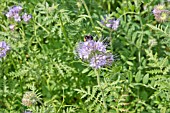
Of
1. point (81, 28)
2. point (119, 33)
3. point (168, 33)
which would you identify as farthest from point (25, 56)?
point (168, 33)

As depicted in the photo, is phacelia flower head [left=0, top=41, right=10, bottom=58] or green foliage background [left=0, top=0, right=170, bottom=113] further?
green foliage background [left=0, top=0, right=170, bottom=113]

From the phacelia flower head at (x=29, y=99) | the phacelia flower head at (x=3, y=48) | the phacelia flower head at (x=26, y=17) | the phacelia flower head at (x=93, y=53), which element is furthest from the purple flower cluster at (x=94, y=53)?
the phacelia flower head at (x=26, y=17)

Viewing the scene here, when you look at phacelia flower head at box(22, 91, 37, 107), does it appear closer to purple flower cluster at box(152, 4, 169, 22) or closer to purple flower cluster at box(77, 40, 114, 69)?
purple flower cluster at box(77, 40, 114, 69)

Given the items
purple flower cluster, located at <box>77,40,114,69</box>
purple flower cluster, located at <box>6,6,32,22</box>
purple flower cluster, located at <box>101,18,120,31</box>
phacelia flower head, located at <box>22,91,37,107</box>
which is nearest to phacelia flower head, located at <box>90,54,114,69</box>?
purple flower cluster, located at <box>77,40,114,69</box>

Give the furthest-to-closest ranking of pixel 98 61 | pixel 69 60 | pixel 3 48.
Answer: pixel 69 60 < pixel 3 48 < pixel 98 61

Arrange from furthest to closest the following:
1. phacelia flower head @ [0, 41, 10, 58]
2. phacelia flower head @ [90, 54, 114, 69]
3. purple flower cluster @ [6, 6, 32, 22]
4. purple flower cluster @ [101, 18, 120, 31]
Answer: purple flower cluster @ [101, 18, 120, 31]
purple flower cluster @ [6, 6, 32, 22]
phacelia flower head @ [0, 41, 10, 58]
phacelia flower head @ [90, 54, 114, 69]

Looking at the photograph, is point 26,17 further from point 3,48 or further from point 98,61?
point 98,61

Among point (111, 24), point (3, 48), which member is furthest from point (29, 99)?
point (111, 24)

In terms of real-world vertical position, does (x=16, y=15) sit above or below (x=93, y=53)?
above

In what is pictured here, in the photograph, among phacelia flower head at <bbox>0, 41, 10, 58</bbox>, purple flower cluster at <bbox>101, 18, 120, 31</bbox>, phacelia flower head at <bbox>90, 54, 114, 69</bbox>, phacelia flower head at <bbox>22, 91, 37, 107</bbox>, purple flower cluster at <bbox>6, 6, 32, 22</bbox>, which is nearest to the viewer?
phacelia flower head at <bbox>90, 54, 114, 69</bbox>

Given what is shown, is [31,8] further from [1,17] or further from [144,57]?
[144,57]

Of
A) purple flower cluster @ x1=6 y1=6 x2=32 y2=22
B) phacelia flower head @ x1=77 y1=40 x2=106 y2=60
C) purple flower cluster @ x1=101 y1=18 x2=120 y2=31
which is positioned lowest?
phacelia flower head @ x1=77 y1=40 x2=106 y2=60

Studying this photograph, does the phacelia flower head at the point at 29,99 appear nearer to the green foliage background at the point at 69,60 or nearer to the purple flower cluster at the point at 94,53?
the green foliage background at the point at 69,60
